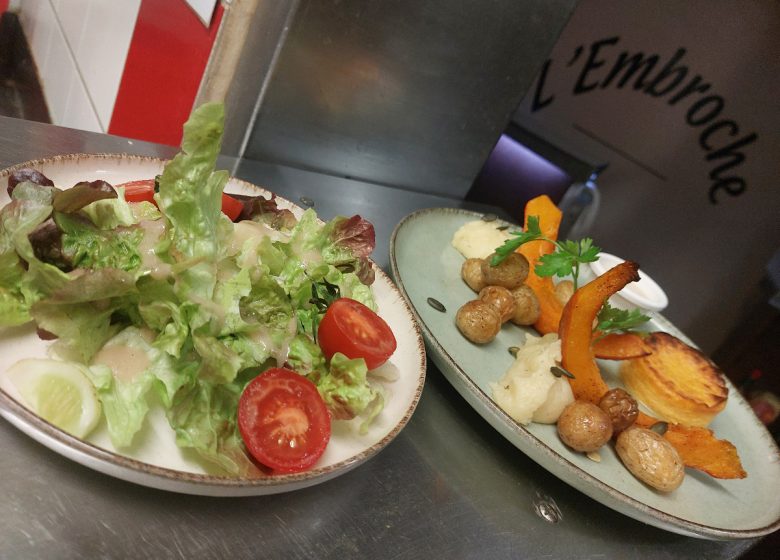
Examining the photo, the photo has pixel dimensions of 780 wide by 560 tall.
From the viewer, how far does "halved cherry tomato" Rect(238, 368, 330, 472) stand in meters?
0.90

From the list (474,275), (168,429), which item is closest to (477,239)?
(474,275)

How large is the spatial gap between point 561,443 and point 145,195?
44.7 inches

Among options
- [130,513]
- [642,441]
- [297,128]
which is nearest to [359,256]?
[130,513]

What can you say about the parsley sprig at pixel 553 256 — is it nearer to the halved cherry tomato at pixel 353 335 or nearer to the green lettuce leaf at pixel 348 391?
the halved cherry tomato at pixel 353 335

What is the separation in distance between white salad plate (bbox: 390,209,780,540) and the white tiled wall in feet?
6.01

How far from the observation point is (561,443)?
54.7 inches

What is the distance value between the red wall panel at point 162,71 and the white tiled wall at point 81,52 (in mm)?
89

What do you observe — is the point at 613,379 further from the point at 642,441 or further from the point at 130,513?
the point at 130,513

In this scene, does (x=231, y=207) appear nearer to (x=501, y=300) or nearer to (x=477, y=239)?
(x=501, y=300)

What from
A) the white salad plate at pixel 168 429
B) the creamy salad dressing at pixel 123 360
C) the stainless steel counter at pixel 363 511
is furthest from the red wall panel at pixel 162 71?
the creamy salad dressing at pixel 123 360

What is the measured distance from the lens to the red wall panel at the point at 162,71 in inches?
89.7

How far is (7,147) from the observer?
153 centimetres

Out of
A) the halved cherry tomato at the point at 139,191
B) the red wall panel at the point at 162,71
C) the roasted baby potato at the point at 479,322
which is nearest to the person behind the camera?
the halved cherry tomato at the point at 139,191

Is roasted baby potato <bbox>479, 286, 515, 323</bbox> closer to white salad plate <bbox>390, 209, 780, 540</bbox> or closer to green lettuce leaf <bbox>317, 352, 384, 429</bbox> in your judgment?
white salad plate <bbox>390, 209, 780, 540</bbox>
